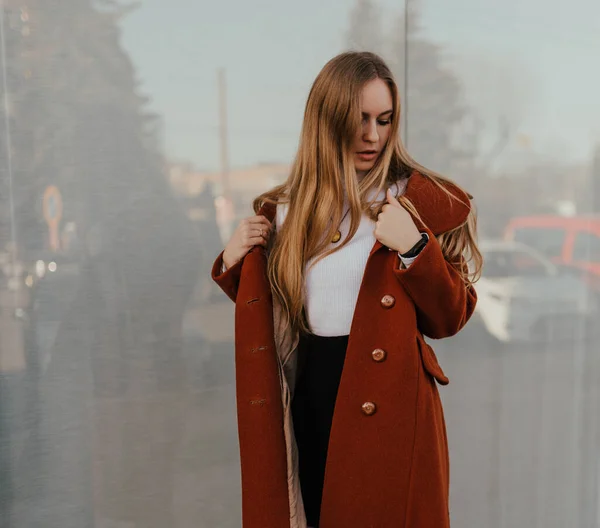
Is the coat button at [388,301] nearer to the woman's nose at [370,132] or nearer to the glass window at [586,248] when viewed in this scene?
the woman's nose at [370,132]

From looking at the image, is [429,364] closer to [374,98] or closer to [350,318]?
[350,318]

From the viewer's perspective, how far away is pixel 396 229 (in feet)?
5.09

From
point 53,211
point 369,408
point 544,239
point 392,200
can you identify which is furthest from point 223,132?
point 544,239

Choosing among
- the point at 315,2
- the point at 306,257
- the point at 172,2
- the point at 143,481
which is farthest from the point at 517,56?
the point at 143,481

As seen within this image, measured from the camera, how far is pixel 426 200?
1620mm

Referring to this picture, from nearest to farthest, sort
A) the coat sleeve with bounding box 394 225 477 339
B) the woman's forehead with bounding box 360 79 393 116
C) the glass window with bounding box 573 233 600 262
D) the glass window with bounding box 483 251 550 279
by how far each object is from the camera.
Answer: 1. the coat sleeve with bounding box 394 225 477 339
2. the woman's forehead with bounding box 360 79 393 116
3. the glass window with bounding box 483 251 550 279
4. the glass window with bounding box 573 233 600 262

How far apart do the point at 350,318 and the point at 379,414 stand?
0.74 feet

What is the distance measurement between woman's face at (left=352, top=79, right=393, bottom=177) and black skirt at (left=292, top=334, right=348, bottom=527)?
1.38 ft

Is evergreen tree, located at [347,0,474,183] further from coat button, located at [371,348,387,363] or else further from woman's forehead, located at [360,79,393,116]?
coat button, located at [371,348,387,363]

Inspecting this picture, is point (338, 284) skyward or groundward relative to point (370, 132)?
groundward

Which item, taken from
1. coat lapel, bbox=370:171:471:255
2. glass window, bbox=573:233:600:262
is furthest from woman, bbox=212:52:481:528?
glass window, bbox=573:233:600:262

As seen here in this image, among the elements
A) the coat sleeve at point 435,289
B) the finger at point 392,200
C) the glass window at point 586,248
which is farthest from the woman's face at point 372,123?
the glass window at point 586,248

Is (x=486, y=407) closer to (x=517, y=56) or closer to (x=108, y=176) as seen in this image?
(x=517, y=56)

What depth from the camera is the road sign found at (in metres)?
2.21
